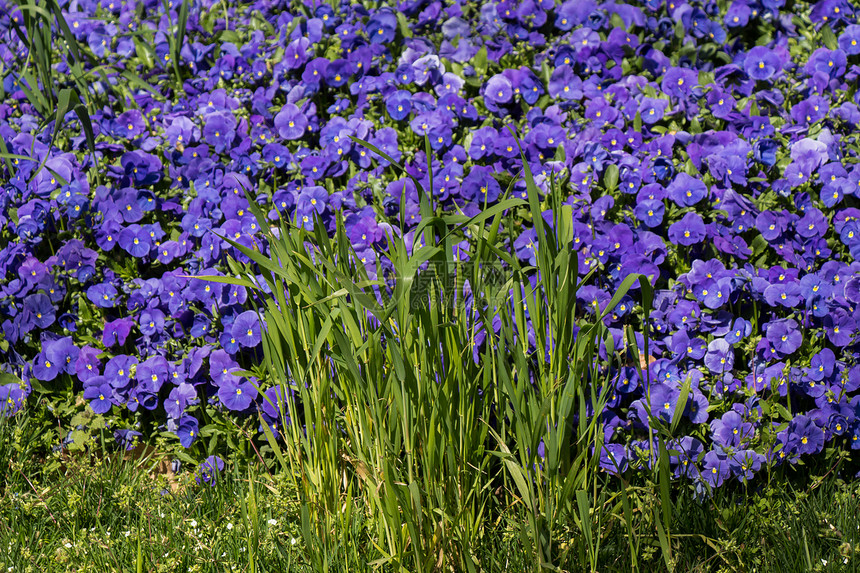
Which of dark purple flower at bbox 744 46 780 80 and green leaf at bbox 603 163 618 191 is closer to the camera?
green leaf at bbox 603 163 618 191

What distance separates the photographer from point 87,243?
2.44m

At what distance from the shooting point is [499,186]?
7.59 feet

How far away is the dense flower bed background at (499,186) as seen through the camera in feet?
6.59

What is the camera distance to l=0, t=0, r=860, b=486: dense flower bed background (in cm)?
201

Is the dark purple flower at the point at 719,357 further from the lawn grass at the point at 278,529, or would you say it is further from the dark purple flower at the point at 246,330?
the dark purple flower at the point at 246,330

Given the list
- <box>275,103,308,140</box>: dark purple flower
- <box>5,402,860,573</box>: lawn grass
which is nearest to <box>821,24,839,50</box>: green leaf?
<box>5,402,860,573</box>: lawn grass

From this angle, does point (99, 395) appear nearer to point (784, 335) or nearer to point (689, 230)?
point (689, 230)

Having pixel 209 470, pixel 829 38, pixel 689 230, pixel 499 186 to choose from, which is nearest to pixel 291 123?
pixel 499 186

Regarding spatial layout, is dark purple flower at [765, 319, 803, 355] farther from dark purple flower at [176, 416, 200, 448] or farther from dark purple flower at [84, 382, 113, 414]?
dark purple flower at [84, 382, 113, 414]

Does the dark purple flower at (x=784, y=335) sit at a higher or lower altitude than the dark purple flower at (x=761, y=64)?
lower

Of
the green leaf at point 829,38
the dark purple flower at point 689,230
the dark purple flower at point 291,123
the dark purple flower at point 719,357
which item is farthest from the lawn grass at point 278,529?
the green leaf at point 829,38

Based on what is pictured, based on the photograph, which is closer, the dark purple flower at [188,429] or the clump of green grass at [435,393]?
the clump of green grass at [435,393]

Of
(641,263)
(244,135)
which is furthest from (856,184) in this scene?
(244,135)

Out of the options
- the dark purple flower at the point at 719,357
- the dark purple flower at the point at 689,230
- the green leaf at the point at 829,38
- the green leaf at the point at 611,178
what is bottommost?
the dark purple flower at the point at 719,357
